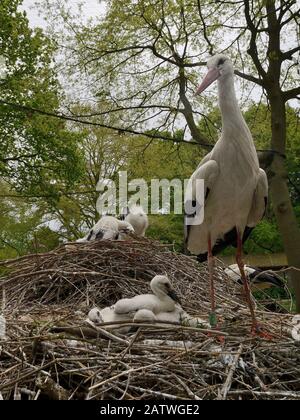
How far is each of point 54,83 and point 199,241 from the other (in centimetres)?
923

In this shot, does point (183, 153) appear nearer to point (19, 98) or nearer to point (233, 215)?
point (19, 98)

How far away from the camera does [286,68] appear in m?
10.7

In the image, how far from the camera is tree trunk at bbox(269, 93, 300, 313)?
8602 mm

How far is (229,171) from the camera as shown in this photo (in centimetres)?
391

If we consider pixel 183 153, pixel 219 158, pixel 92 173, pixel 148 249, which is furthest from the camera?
pixel 92 173

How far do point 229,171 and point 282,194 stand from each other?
16.9ft

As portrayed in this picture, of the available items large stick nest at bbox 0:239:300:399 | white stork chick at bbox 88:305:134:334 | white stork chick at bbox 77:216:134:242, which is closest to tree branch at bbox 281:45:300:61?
white stork chick at bbox 77:216:134:242

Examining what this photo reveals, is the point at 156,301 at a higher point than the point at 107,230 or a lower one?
lower

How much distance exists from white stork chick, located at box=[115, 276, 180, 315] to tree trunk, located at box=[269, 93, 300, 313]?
4556mm

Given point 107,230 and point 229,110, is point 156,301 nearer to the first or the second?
point 229,110

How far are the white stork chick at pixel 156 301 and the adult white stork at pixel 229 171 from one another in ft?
1.15

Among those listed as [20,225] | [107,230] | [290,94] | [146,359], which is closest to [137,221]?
[107,230]

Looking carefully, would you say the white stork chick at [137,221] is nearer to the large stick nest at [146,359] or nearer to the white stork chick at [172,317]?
A: the large stick nest at [146,359]
